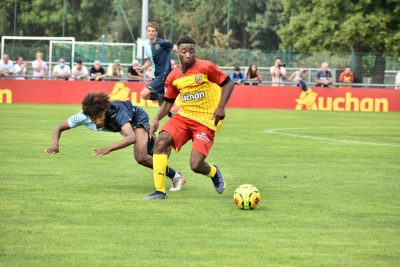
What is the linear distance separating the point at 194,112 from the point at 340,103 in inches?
975

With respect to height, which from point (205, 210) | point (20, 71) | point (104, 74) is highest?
point (205, 210)

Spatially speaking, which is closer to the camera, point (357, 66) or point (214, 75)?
point (214, 75)

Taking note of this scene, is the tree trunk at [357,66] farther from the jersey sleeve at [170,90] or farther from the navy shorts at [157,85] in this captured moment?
the jersey sleeve at [170,90]

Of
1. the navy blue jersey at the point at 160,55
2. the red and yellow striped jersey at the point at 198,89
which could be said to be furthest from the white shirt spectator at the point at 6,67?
the red and yellow striped jersey at the point at 198,89

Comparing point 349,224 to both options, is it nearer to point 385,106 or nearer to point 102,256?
point 102,256

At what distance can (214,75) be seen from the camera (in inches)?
429

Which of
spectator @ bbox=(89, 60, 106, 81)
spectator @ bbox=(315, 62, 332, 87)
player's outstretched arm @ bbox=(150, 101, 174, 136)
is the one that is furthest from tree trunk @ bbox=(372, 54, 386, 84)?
player's outstretched arm @ bbox=(150, 101, 174, 136)

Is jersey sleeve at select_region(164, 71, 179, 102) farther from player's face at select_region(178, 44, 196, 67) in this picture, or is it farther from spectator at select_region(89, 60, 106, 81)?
spectator at select_region(89, 60, 106, 81)

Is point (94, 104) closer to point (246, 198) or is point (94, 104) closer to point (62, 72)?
point (246, 198)

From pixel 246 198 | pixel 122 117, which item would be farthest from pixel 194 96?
pixel 246 198

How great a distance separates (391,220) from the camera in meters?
9.56

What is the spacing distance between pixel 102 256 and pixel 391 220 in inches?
132

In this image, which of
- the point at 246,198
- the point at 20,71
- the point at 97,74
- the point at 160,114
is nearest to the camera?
the point at 246,198

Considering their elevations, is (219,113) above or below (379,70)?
above
